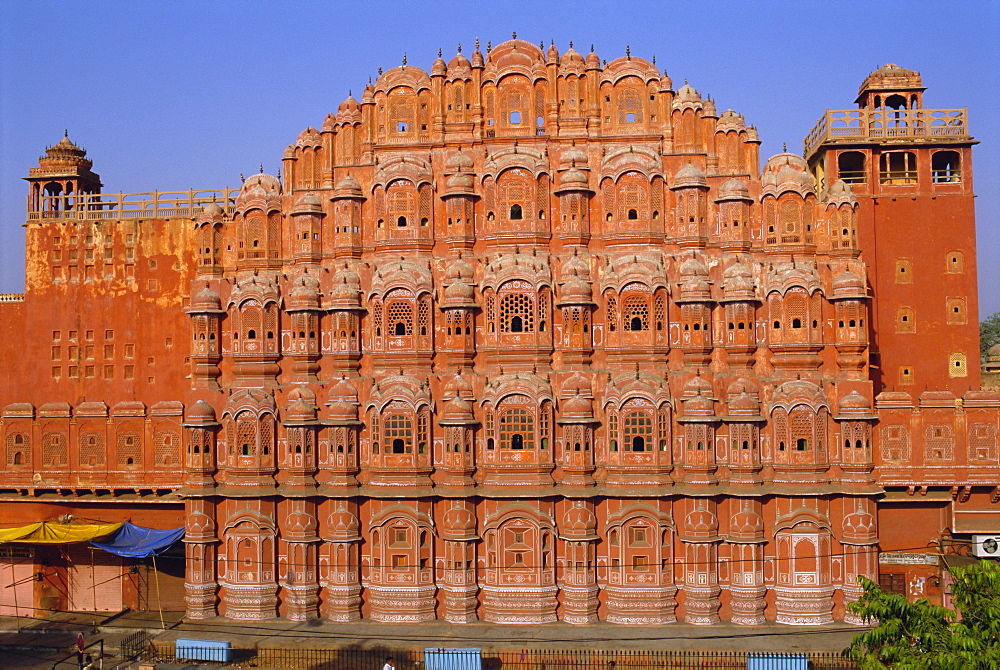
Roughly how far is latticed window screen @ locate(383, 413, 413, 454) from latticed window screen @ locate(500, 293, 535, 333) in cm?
507

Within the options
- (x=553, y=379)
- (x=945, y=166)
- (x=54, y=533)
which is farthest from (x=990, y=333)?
(x=54, y=533)

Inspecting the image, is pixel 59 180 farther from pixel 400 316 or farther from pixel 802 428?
pixel 802 428

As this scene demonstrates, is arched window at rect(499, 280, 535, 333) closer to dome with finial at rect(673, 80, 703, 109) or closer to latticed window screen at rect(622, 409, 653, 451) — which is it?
latticed window screen at rect(622, 409, 653, 451)

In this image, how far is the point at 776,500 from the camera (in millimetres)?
35469

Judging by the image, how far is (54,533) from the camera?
3788 cm

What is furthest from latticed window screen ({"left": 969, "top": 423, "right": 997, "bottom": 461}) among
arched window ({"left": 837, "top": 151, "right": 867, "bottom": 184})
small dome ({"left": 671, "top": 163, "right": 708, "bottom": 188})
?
small dome ({"left": 671, "top": 163, "right": 708, "bottom": 188})

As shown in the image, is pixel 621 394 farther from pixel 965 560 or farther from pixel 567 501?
pixel 965 560

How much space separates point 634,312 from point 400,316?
898cm

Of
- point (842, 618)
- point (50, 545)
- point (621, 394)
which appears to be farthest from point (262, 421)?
point (842, 618)

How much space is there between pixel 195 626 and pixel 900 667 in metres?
25.5

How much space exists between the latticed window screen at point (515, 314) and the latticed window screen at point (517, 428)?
3.09 m

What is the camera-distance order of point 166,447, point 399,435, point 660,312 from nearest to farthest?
point 399,435
point 660,312
point 166,447

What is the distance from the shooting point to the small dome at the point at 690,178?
36688 millimetres

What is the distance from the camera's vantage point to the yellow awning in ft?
123
